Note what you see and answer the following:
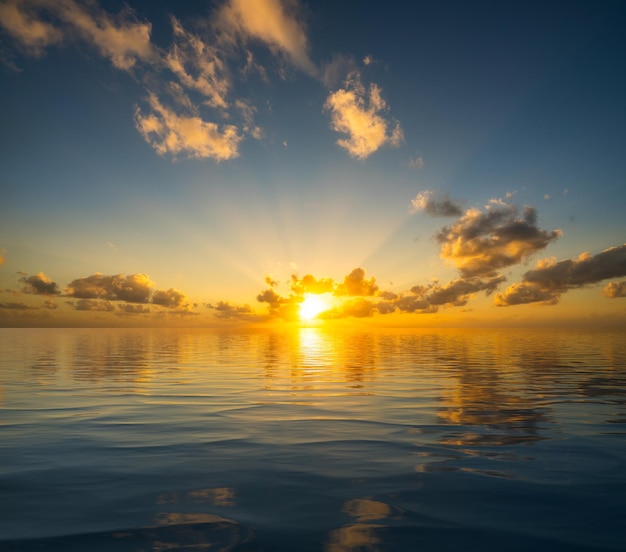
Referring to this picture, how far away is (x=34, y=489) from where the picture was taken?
834 cm

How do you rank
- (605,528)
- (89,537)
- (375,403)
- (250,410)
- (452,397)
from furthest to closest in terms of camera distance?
1. (452,397)
2. (375,403)
3. (250,410)
4. (605,528)
5. (89,537)

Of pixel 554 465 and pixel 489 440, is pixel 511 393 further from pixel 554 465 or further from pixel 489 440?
pixel 554 465

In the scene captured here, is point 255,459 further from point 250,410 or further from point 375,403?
point 375,403

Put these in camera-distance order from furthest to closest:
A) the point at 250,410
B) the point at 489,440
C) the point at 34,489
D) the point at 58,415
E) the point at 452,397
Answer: the point at 452,397
the point at 250,410
the point at 58,415
the point at 489,440
the point at 34,489

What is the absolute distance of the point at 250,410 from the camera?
17.2 m

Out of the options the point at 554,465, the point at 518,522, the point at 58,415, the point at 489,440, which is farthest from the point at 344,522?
the point at 58,415

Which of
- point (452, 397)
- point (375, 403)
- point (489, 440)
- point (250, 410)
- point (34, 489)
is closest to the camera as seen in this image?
point (34, 489)

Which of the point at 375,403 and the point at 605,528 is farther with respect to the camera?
the point at 375,403

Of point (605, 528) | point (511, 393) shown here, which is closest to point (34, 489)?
point (605, 528)

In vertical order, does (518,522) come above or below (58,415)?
below

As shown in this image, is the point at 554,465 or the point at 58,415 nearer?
the point at 554,465

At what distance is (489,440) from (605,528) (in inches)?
218

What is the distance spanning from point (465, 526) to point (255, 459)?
5.33 meters

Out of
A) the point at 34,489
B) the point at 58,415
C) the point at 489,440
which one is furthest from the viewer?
the point at 58,415
